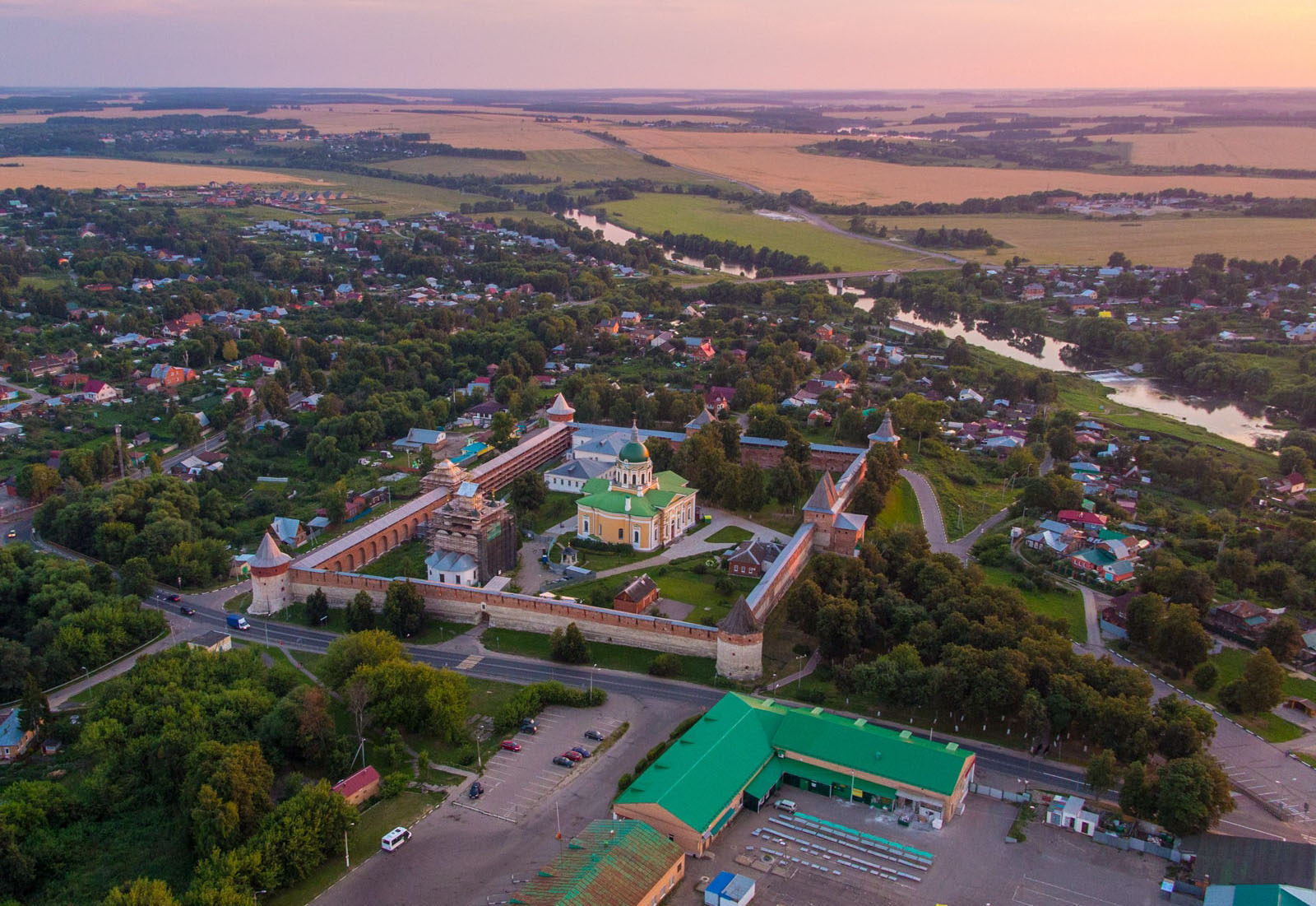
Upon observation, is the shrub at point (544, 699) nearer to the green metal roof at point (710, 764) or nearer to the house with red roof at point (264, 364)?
the green metal roof at point (710, 764)

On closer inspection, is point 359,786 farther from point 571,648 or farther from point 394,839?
point 571,648

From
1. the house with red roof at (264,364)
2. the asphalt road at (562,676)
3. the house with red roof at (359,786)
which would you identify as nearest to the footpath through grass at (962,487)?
the asphalt road at (562,676)

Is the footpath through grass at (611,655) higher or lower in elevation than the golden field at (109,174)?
lower

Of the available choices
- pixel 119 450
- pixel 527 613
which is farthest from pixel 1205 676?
pixel 119 450

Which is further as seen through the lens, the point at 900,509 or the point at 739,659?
the point at 900,509

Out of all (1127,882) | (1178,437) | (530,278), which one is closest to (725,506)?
(1127,882)

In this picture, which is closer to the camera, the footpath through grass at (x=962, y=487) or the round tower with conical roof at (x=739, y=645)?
the round tower with conical roof at (x=739, y=645)
